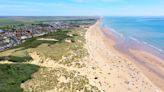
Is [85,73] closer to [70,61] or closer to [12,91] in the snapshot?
[70,61]

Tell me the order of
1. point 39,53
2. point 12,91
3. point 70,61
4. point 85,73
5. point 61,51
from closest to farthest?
point 12,91 → point 85,73 → point 70,61 → point 39,53 → point 61,51

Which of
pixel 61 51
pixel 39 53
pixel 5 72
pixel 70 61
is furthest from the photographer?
pixel 61 51

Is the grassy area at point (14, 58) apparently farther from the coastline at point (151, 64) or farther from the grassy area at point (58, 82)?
the coastline at point (151, 64)

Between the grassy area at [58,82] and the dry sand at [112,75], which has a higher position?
the grassy area at [58,82]

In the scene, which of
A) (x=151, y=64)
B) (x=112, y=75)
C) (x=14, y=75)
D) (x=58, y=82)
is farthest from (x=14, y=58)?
(x=151, y=64)

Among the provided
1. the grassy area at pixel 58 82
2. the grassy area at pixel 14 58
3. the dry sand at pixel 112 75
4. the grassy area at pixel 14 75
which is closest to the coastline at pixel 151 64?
the dry sand at pixel 112 75

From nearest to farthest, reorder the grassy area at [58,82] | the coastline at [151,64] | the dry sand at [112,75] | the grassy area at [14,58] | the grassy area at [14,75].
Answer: the grassy area at [14,75] → the grassy area at [58,82] → the dry sand at [112,75] → the coastline at [151,64] → the grassy area at [14,58]

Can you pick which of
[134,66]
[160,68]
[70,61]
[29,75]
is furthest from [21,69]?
[160,68]

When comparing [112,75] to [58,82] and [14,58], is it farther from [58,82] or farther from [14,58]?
[14,58]
